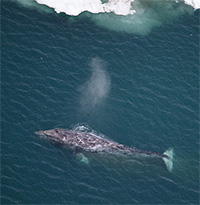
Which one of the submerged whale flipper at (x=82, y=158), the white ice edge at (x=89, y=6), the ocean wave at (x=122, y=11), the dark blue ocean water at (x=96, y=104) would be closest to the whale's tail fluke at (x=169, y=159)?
the dark blue ocean water at (x=96, y=104)

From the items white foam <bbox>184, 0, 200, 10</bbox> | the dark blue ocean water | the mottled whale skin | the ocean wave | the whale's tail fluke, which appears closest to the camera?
the dark blue ocean water

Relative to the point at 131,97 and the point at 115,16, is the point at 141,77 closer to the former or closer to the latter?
the point at 131,97

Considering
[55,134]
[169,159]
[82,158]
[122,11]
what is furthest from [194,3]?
[82,158]

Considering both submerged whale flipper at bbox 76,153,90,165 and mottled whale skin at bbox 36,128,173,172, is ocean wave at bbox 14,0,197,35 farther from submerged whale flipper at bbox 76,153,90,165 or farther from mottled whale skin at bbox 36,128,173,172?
submerged whale flipper at bbox 76,153,90,165

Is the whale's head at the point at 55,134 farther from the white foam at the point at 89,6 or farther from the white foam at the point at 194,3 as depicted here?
the white foam at the point at 194,3

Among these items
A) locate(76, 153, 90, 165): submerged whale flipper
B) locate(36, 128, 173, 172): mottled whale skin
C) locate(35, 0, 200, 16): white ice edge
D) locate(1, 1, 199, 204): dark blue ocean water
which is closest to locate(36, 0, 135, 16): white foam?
locate(35, 0, 200, 16): white ice edge
